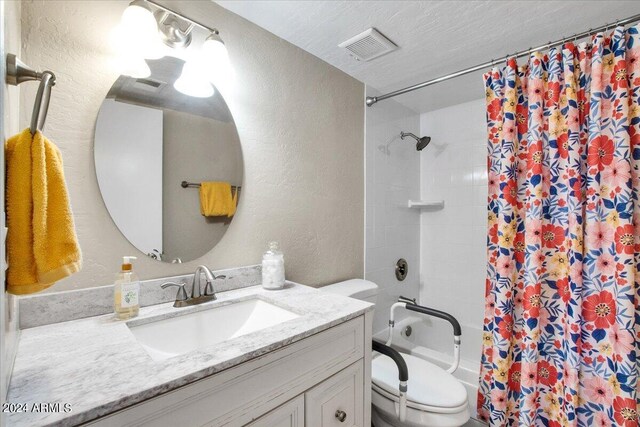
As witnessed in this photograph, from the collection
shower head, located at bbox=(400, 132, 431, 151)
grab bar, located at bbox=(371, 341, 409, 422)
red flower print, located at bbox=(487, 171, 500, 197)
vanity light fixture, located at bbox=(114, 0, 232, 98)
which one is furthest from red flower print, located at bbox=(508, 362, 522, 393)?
vanity light fixture, located at bbox=(114, 0, 232, 98)

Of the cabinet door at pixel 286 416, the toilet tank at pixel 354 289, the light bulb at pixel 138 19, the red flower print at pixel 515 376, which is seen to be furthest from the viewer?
the toilet tank at pixel 354 289

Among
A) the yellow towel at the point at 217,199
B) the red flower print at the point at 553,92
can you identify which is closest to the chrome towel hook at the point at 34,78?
the yellow towel at the point at 217,199

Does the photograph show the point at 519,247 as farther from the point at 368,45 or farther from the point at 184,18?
the point at 184,18

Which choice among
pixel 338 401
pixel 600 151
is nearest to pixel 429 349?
pixel 338 401

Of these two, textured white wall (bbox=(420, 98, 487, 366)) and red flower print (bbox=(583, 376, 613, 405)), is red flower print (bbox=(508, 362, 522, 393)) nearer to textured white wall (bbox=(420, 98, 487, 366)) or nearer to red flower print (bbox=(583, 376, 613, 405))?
red flower print (bbox=(583, 376, 613, 405))

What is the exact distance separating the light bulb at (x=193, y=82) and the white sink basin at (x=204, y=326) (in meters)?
0.84

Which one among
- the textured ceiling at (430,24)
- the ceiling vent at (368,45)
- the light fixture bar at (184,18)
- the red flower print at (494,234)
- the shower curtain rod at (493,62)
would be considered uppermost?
the textured ceiling at (430,24)

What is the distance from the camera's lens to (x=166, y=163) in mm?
1096

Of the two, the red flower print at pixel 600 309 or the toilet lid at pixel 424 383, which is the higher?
the red flower print at pixel 600 309

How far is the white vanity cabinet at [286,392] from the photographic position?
0.57 m

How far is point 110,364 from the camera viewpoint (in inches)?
24.0

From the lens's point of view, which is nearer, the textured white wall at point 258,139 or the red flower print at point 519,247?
the textured white wall at point 258,139

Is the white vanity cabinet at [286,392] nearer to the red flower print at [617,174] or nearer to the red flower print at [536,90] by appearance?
the red flower print at [617,174]

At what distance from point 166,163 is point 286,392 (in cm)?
89
